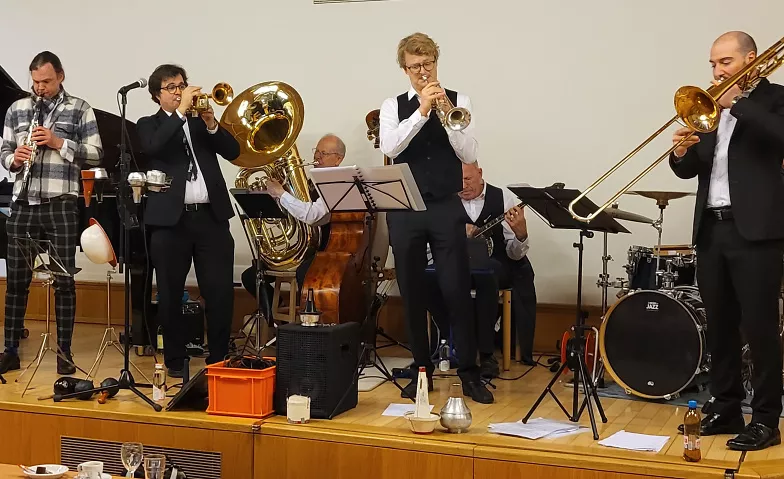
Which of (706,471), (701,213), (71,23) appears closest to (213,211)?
(701,213)

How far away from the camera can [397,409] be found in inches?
169

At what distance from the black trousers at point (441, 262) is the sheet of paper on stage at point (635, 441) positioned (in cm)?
95

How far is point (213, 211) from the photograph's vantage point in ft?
16.0

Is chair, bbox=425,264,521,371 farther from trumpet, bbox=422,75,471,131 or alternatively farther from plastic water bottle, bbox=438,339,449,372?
trumpet, bbox=422,75,471,131

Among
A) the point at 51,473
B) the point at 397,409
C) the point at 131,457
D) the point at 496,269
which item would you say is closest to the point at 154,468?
the point at 131,457

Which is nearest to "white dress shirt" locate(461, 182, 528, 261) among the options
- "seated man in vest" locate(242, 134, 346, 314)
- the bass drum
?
"seated man in vest" locate(242, 134, 346, 314)

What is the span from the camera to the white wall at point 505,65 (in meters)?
6.09

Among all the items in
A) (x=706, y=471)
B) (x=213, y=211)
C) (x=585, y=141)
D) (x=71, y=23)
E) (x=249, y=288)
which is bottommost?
(x=706, y=471)

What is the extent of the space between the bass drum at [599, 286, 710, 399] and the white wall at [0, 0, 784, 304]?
63.9 inches

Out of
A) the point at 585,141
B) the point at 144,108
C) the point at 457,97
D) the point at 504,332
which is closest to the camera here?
the point at 457,97

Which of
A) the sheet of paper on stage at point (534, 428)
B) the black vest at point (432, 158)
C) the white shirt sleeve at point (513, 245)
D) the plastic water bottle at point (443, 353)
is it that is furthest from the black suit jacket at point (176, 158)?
the sheet of paper on stage at point (534, 428)

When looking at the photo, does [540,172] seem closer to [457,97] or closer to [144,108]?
[457,97]

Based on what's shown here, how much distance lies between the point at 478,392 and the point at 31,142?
2734mm

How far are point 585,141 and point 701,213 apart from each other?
8.60 ft
